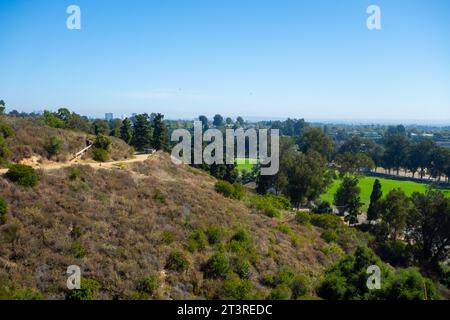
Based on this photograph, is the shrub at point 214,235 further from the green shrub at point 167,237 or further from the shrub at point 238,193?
the shrub at point 238,193

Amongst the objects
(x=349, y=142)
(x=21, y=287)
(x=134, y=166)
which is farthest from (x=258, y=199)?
(x=349, y=142)

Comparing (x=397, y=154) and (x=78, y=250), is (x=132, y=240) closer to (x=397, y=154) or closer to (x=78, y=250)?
(x=78, y=250)

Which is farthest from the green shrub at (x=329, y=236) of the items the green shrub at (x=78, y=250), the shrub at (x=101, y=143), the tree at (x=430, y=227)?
the shrub at (x=101, y=143)

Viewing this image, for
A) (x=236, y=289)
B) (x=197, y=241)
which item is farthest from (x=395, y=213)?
(x=236, y=289)

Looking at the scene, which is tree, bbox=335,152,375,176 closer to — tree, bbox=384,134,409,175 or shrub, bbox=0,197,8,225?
tree, bbox=384,134,409,175

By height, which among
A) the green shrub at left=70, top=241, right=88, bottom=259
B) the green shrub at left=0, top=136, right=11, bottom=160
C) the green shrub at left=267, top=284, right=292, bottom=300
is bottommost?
the green shrub at left=267, top=284, right=292, bottom=300

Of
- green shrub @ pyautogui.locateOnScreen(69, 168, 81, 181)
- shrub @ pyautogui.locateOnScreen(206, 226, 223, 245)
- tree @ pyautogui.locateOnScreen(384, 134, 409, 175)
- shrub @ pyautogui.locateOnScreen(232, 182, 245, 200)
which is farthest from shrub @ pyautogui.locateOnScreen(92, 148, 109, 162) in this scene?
tree @ pyautogui.locateOnScreen(384, 134, 409, 175)

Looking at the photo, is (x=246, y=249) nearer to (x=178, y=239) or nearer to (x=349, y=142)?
(x=178, y=239)
